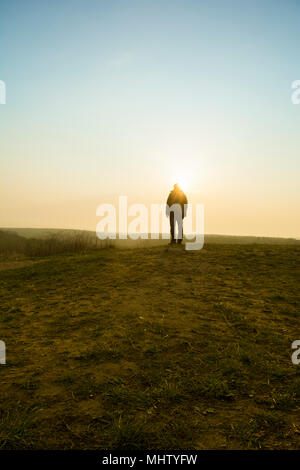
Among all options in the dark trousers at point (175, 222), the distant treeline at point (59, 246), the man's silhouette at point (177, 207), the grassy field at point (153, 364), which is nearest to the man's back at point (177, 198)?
the man's silhouette at point (177, 207)

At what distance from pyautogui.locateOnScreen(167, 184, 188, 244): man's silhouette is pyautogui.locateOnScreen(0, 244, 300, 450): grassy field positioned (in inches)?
206

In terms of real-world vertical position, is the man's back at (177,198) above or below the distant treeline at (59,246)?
above

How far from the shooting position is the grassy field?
2973 millimetres

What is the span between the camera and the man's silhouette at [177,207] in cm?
1398

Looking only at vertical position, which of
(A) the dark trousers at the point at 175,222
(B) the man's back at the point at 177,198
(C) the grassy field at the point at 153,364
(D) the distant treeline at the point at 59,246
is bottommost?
(C) the grassy field at the point at 153,364

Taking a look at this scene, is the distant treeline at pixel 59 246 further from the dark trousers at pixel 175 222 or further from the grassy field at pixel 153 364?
the grassy field at pixel 153 364

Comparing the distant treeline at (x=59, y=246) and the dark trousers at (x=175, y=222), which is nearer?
the dark trousers at (x=175, y=222)

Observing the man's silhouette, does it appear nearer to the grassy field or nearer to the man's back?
the man's back

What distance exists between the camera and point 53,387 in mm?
3768

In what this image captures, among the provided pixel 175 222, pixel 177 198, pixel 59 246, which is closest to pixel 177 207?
pixel 177 198

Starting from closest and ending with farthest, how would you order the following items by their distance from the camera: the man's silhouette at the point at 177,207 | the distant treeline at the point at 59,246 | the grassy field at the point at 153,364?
the grassy field at the point at 153,364, the man's silhouette at the point at 177,207, the distant treeline at the point at 59,246

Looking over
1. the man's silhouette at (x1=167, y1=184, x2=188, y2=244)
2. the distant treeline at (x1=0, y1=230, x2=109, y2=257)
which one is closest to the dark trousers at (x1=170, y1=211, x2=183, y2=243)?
the man's silhouette at (x1=167, y1=184, x2=188, y2=244)

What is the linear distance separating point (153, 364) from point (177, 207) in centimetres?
1017

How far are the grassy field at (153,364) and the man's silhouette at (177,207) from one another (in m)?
5.22
